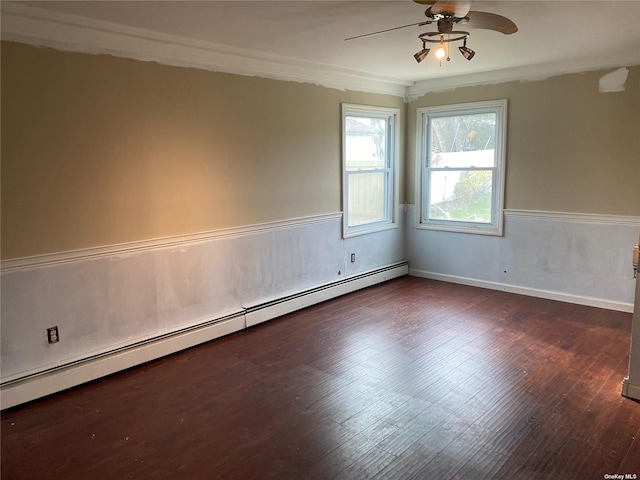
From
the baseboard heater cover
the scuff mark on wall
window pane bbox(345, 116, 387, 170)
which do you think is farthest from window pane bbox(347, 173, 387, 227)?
the scuff mark on wall

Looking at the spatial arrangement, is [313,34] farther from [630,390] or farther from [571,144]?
[630,390]

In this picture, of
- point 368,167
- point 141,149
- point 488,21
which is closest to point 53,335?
point 141,149

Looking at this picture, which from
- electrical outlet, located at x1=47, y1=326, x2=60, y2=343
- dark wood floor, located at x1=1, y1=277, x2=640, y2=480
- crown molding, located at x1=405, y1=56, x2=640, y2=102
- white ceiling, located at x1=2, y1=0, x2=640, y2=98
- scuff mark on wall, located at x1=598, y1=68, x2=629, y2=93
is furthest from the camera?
crown molding, located at x1=405, y1=56, x2=640, y2=102

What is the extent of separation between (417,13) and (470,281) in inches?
141

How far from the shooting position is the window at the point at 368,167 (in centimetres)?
543

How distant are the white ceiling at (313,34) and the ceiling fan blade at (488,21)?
0.65 ft

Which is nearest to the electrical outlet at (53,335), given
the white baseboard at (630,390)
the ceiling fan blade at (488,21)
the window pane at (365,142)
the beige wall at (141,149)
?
the beige wall at (141,149)

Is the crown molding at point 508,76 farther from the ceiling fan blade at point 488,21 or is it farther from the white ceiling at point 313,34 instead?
the ceiling fan blade at point 488,21

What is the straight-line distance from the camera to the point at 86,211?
3.30 meters

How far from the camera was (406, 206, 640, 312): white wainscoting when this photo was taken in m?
4.72

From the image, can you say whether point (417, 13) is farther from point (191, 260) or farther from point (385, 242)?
point (385, 242)

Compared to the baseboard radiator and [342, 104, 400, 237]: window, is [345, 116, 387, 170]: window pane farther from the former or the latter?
the baseboard radiator

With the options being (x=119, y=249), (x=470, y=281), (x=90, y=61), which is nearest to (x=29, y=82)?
(x=90, y=61)

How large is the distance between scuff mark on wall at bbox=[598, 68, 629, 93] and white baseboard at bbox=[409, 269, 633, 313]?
81.7 inches
